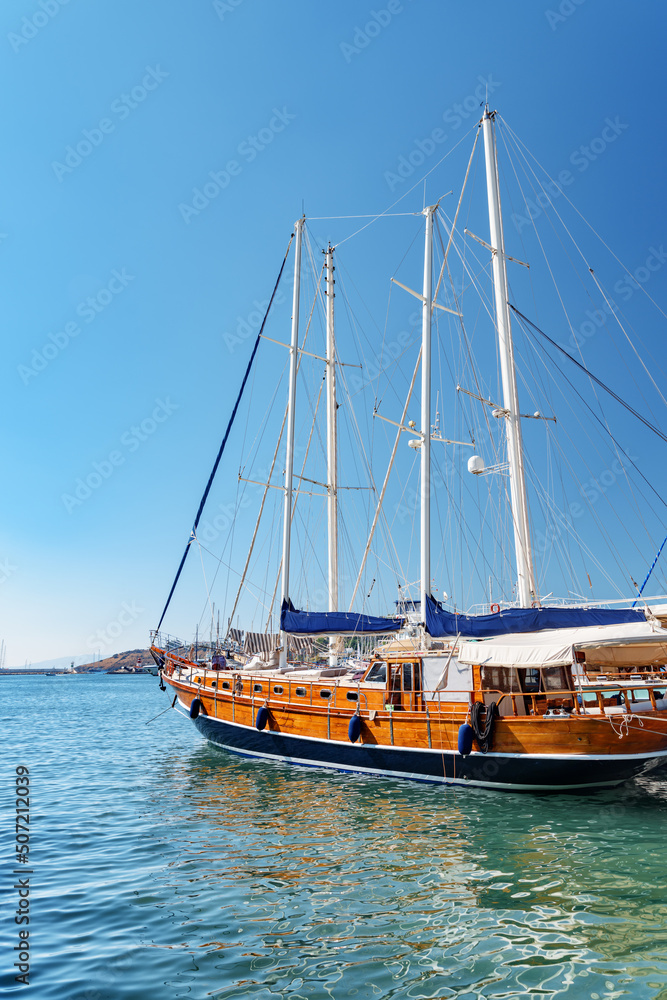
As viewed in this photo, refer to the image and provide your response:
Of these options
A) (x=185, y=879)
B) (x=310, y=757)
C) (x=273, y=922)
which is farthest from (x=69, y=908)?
(x=310, y=757)

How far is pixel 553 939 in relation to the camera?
21.9ft

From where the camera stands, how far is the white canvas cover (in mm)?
12719

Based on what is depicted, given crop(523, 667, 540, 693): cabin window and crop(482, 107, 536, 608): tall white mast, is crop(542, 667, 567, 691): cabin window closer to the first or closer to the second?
crop(523, 667, 540, 693): cabin window

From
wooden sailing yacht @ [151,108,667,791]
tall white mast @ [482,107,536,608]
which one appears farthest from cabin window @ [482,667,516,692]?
tall white mast @ [482,107,536,608]

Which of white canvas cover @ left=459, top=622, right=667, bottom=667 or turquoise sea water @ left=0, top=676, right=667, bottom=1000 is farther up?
white canvas cover @ left=459, top=622, right=667, bottom=667

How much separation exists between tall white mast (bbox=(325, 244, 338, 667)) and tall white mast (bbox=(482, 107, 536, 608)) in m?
9.18

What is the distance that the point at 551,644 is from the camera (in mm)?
13133

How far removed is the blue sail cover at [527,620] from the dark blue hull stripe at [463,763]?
122 inches

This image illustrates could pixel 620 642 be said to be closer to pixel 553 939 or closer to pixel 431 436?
pixel 553 939

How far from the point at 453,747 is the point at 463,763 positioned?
0.43 m

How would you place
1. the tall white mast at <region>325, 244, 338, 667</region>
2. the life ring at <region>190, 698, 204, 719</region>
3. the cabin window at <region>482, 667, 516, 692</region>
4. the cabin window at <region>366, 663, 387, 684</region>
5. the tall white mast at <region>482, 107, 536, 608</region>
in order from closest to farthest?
the cabin window at <region>482, 667, 516, 692</region> < the cabin window at <region>366, 663, 387, 684</region> < the tall white mast at <region>482, 107, 536, 608</region> < the life ring at <region>190, 698, 204, 719</region> < the tall white mast at <region>325, 244, 338, 667</region>

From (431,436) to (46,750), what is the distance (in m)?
20.7

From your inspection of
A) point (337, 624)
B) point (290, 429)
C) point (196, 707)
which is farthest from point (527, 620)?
point (290, 429)

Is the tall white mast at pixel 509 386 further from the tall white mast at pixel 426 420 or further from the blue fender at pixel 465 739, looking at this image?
the blue fender at pixel 465 739
